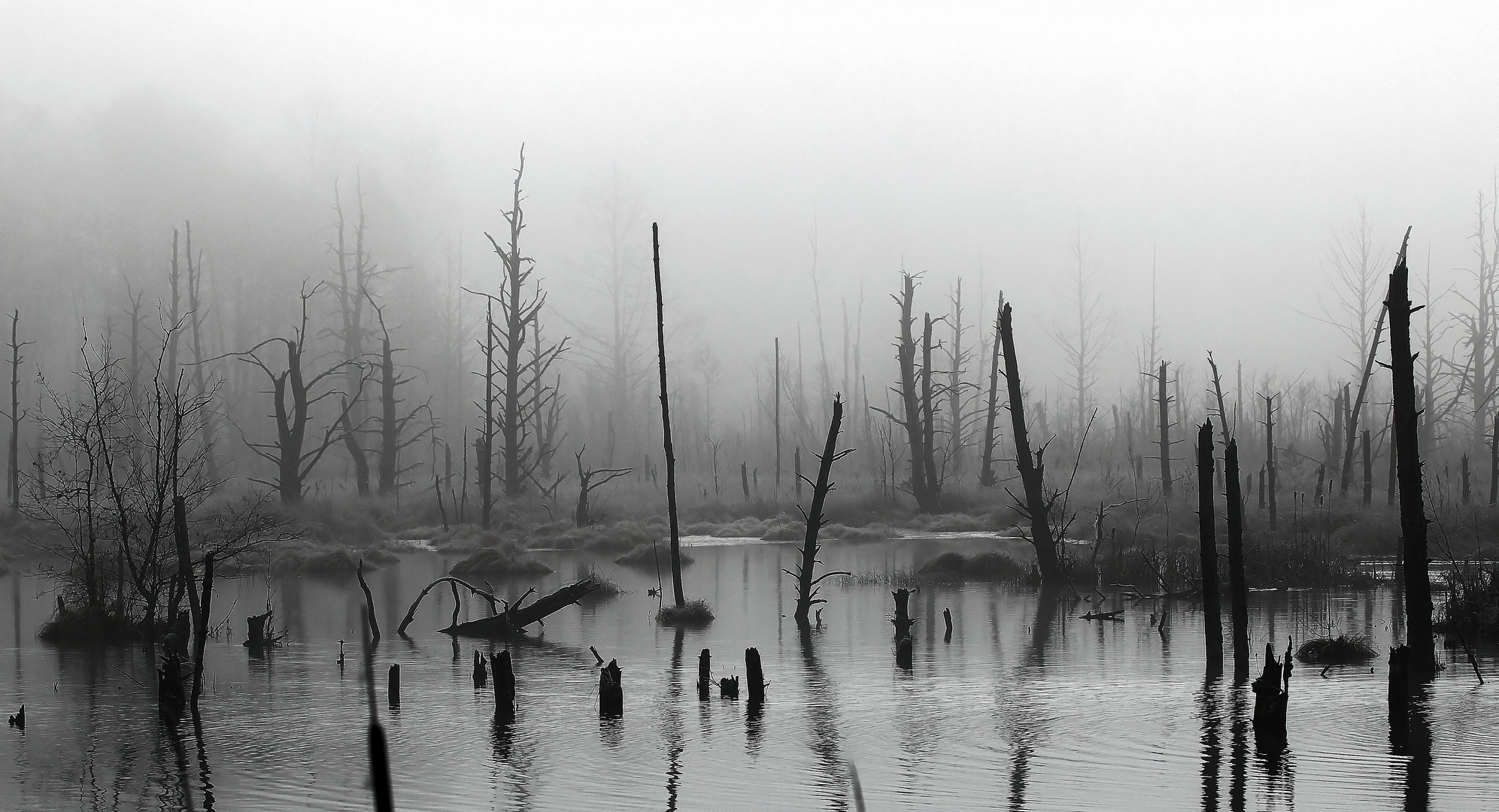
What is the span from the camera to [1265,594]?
1003 inches

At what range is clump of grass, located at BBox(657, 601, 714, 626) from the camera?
22719 mm

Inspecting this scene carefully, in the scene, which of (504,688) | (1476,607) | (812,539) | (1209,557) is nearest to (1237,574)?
(1209,557)

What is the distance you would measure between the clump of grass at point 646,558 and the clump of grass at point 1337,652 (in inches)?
759

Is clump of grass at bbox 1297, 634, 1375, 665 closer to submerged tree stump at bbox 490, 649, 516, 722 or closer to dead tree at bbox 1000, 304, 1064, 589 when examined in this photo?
dead tree at bbox 1000, 304, 1064, 589

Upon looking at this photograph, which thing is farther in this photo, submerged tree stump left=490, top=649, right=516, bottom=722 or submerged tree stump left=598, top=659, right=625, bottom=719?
submerged tree stump left=598, top=659, right=625, bottom=719

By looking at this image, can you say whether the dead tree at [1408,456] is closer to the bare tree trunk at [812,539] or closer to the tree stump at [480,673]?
the bare tree trunk at [812,539]

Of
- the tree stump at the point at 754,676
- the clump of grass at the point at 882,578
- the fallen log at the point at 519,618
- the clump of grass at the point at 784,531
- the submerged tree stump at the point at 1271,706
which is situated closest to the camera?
the submerged tree stump at the point at 1271,706

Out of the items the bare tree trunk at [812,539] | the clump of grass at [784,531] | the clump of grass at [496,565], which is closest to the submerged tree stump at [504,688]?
the bare tree trunk at [812,539]

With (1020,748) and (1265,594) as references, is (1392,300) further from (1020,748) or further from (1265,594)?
(1265,594)

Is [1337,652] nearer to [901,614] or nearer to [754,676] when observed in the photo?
[901,614]

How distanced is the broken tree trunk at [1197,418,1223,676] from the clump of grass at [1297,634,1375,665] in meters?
1.14

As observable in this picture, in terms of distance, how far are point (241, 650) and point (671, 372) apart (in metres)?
84.5

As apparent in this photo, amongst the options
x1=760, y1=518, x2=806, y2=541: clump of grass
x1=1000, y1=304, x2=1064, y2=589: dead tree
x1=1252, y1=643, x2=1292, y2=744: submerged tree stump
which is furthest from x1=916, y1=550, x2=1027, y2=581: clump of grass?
x1=1252, y1=643, x2=1292, y2=744: submerged tree stump

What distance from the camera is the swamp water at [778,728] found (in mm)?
10523
